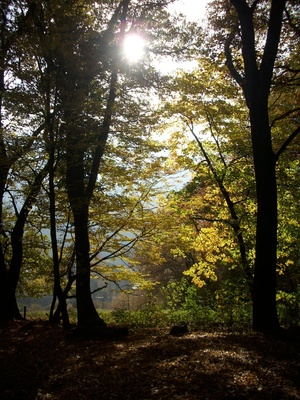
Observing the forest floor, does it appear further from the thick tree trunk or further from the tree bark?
the thick tree trunk

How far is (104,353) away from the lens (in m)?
5.39

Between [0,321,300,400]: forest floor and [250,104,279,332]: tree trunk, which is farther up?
[250,104,279,332]: tree trunk

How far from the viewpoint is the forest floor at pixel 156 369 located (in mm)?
3498

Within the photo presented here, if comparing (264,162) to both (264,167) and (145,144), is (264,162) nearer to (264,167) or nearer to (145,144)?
(264,167)

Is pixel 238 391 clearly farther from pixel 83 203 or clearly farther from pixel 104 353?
pixel 83 203

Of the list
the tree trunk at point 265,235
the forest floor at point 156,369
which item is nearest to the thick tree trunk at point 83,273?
the forest floor at point 156,369

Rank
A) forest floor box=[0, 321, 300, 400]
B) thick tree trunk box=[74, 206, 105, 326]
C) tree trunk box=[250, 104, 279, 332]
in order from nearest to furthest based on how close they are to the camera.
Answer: forest floor box=[0, 321, 300, 400] → tree trunk box=[250, 104, 279, 332] → thick tree trunk box=[74, 206, 105, 326]

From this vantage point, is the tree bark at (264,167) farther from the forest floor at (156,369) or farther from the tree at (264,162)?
the forest floor at (156,369)

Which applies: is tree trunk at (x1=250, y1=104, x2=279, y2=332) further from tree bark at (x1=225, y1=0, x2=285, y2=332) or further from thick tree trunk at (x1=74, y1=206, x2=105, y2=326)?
thick tree trunk at (x1=74, y1=206, x2=105, y2=326)

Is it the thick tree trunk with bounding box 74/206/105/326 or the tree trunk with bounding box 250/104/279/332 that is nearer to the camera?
the tree trunk with bounding box 250/104/279/332

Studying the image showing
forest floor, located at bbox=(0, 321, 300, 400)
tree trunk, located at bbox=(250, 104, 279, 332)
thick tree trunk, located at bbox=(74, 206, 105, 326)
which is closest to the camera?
forest floor, located at bbox=(0, 321, 300, 400)

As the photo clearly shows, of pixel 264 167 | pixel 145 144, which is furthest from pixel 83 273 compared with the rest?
pixel 264 167

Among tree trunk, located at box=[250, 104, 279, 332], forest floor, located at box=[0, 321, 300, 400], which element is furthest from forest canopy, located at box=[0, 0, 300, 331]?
forest floor, located at box=[0, 321, 300, 400]

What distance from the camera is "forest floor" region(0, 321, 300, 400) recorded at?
138 inches
